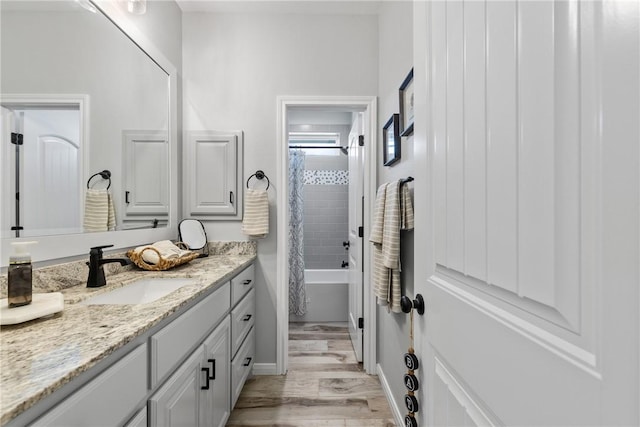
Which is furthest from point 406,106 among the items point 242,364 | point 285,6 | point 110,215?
point 242,364

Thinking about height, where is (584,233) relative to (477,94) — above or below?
below

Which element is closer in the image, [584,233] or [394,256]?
[584,233]

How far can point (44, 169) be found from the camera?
3.99 ft

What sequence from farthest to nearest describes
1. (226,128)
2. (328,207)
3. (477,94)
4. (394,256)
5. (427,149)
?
(328,207) → (226,128) → (394,256) → (427,149) → (477,94)

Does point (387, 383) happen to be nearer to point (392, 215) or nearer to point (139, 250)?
point (392, 215)

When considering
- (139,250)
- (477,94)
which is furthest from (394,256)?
(139,250)

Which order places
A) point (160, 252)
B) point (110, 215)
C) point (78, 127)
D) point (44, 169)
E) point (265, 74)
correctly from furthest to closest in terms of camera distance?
point (265, 74)
point (160, 252)
point (110, 215)
point (78, 127)
point (44, 169)

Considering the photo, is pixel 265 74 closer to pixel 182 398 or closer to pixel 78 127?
pixel 78 127

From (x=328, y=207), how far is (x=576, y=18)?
387 centimetres

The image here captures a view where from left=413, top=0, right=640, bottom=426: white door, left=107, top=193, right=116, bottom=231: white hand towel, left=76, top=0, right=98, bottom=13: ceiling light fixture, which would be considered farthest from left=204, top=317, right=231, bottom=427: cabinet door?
left=76, top=0, right=98, bottom=13: ceiling light fixture

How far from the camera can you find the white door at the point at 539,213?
1.07ft

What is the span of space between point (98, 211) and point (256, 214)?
94 cm

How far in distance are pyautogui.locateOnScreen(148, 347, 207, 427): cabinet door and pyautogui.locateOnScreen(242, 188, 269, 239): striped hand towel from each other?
1.01m

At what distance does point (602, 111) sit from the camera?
341 millimetres
